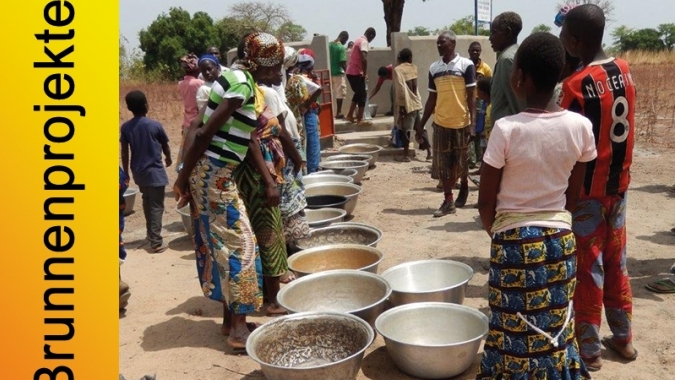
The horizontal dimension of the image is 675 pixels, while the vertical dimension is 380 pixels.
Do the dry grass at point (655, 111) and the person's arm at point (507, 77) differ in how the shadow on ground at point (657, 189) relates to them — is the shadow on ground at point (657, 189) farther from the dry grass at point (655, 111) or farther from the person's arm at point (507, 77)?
the person's arm at point (507, 77)

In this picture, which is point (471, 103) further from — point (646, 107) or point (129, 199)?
point (646, 107)

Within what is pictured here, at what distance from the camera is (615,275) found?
9.86 ft

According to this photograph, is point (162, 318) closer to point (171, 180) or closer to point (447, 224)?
point (447, 224)

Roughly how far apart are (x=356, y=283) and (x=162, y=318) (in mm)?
1397

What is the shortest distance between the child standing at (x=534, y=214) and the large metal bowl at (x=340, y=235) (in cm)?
246

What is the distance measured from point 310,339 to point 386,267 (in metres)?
1.71

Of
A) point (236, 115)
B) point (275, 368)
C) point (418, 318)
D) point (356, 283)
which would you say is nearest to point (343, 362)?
point (275, 368)

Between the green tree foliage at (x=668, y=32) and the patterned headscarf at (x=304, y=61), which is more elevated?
the green tree foliage at (x=668, y=32)

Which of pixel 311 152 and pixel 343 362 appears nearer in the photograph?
pixel 343 362

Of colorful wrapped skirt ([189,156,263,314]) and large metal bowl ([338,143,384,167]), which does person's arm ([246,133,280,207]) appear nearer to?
colorful wrapped skirt ([189,156,263,314])

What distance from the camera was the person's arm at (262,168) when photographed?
3.34 metres

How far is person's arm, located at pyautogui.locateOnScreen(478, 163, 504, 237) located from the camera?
222cm

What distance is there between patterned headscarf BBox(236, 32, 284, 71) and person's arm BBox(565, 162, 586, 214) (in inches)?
68.9

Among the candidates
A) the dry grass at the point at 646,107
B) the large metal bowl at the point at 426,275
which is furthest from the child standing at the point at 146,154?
the dry grass at the point at 646,107
